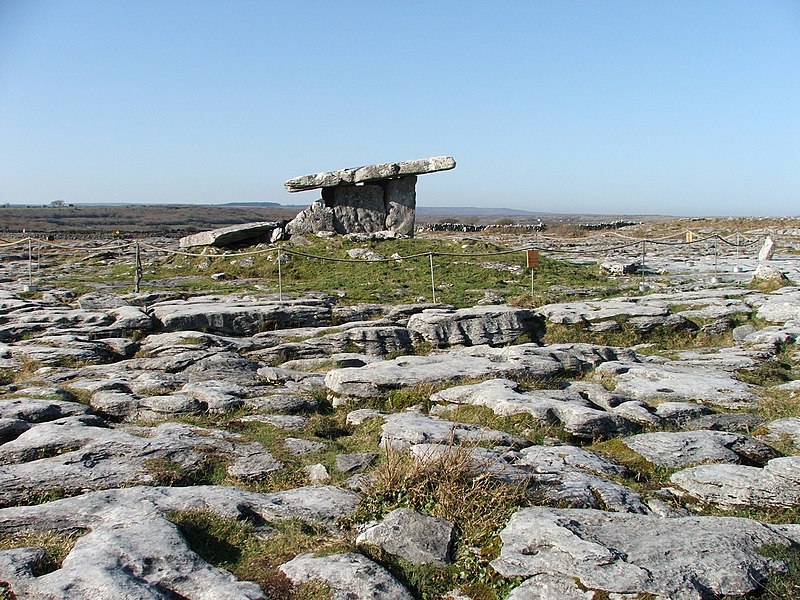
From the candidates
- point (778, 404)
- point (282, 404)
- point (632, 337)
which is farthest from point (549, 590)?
point (632, 337)

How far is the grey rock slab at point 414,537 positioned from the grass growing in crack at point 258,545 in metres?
0.29

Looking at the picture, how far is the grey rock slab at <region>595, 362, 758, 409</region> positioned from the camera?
378 inches

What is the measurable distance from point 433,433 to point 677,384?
411cm

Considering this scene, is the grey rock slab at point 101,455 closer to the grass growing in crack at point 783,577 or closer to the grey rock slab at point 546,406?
the grey rock slab at point 546,406

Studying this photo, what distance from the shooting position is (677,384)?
1005cm

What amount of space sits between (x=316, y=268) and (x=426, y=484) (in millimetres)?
15902

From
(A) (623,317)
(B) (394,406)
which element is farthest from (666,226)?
(B) (394,406)

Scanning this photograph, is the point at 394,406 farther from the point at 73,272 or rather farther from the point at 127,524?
the point at 73,272

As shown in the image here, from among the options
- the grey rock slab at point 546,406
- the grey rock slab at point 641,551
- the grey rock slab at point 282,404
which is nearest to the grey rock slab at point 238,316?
the grey rock slab at point 282,404

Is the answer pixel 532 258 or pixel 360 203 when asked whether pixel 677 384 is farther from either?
pixel 360 203

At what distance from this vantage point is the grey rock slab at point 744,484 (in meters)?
6.49

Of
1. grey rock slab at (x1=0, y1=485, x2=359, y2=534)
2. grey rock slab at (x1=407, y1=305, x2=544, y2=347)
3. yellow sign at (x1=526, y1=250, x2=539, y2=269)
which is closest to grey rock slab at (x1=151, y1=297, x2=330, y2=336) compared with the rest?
grey rock slab at (x1=407, y1=305, x2=544, y2=347)

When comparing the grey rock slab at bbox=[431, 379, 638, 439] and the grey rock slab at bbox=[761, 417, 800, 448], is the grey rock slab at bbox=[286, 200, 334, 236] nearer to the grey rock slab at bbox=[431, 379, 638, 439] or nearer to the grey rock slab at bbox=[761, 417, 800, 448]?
the grey rock slab at bbox=[431, 379, 638, 439]

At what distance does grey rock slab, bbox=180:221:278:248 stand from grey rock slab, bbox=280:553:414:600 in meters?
22.5
